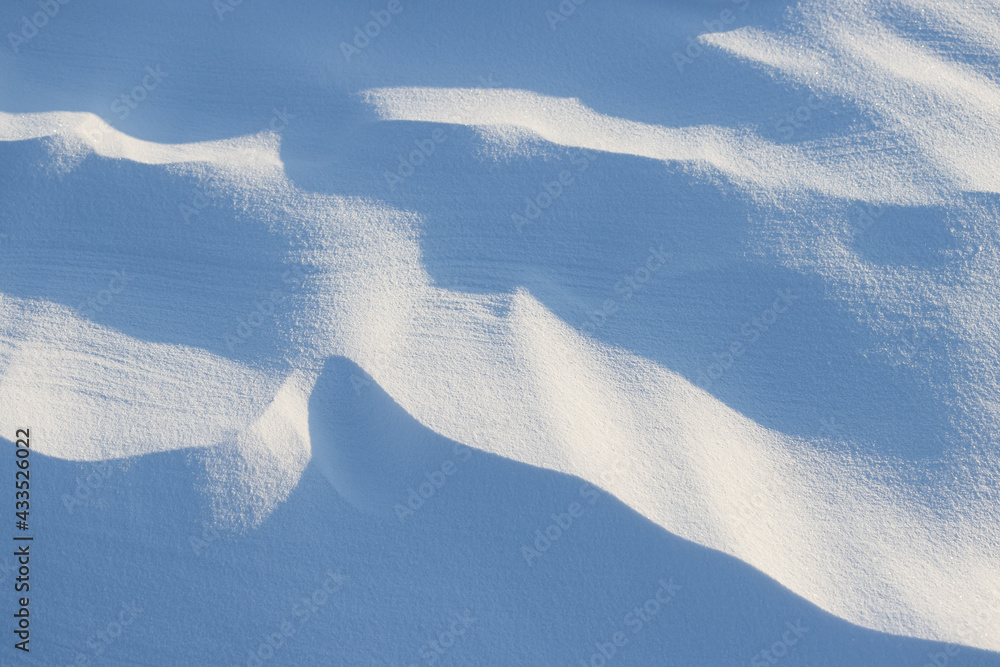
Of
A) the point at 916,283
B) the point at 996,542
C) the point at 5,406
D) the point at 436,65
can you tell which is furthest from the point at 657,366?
the point at 5,406

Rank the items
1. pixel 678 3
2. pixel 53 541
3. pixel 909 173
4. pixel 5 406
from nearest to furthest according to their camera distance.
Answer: pixel 53 541 → pixel 5 406 → pixel 909 173 → pixel 678 3

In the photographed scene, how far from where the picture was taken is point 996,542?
1534 mm

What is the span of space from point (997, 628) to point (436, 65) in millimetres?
2055

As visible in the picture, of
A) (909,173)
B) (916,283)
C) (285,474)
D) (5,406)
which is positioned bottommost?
(285,474)

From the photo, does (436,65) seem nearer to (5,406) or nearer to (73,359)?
(73,359)

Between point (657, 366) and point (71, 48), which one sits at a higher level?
point (71, 48)

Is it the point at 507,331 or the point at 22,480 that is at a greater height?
the point at 507,331

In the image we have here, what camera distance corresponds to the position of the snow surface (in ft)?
4.88

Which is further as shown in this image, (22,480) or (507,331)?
(507,331)

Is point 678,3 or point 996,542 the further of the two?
point 678,3

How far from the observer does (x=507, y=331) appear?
174cm

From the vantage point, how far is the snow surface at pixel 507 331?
1487 millimetres

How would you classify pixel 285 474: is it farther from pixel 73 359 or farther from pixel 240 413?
pixel 73 359

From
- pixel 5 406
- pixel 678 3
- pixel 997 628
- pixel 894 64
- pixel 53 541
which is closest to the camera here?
pixel 997 628
